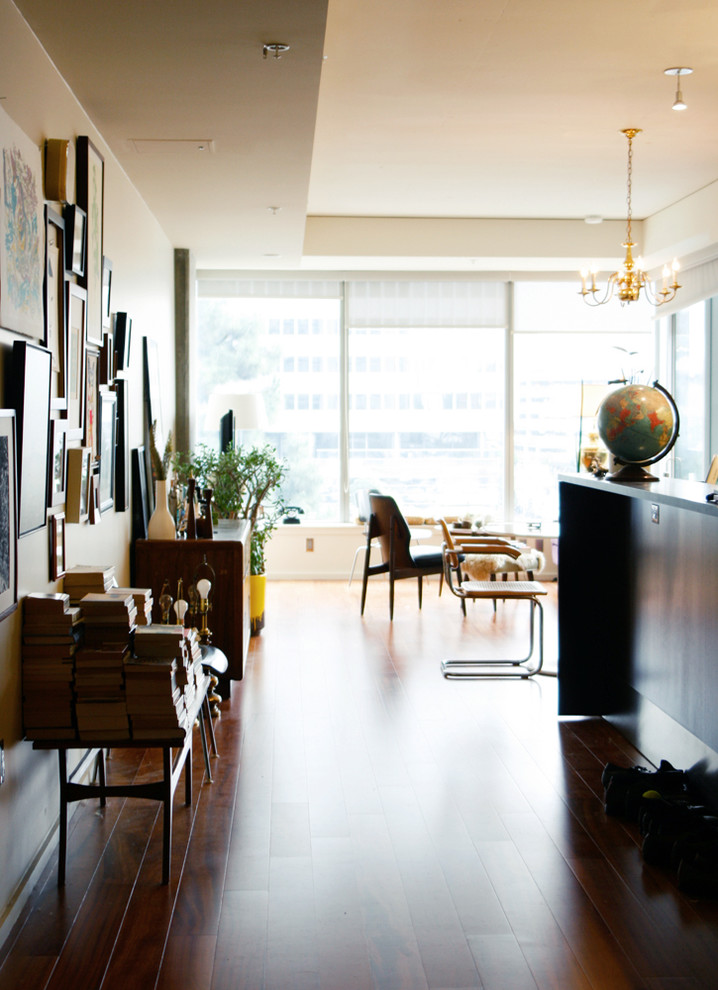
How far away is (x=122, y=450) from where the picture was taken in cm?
455

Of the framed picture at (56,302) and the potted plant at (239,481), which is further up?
the framed picture at (56,302)

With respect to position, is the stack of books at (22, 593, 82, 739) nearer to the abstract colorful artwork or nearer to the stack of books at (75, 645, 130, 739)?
the stack of books at (75, 645, 130, 739)

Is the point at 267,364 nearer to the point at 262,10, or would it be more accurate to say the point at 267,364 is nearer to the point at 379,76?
the point at 379,76

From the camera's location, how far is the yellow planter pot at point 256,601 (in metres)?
6.44

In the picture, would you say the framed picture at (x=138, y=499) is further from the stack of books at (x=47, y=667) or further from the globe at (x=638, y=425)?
the globe at (x=638, y=425)

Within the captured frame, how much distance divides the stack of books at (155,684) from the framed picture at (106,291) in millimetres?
1638

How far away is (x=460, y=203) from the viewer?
25.2ft

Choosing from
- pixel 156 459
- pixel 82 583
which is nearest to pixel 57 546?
pixel 82 583

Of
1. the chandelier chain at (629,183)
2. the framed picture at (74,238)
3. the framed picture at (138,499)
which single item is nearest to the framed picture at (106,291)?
the framed picture at (74,238)

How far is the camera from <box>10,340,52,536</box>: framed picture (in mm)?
2705

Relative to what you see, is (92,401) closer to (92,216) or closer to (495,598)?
(92,216)

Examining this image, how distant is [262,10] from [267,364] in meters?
6.25

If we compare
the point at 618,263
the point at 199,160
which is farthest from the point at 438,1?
the point at 618,263

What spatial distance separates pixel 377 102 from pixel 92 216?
2152 mm
